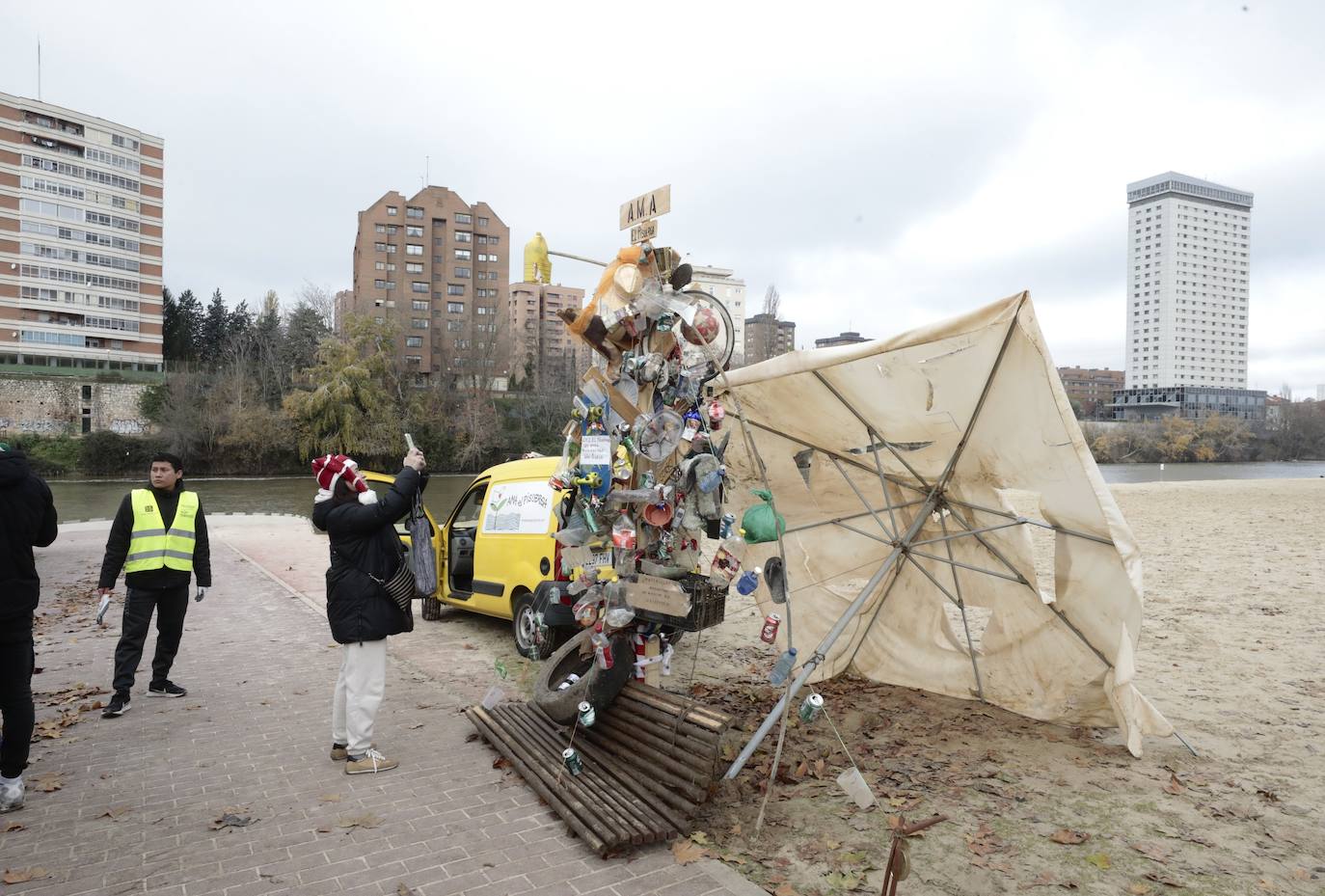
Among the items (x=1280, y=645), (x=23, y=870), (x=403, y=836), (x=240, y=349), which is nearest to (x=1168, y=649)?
(x=1280, y=645)

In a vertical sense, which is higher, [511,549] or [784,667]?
[511,549]

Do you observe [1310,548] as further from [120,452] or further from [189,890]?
[120,452]

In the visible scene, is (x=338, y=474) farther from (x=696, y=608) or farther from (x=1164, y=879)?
(x=1164, y=879)

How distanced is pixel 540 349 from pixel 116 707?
85806 millimetres

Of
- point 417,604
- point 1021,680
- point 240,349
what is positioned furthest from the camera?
point 240,349

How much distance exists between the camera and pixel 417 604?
1038cm

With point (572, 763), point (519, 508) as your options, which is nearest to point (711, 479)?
point (572, 763)

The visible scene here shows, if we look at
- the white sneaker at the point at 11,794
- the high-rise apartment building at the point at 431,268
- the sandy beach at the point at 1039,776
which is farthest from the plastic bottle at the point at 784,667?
the high-rise apartment building at the point at 431,268

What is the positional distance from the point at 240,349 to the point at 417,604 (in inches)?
2460

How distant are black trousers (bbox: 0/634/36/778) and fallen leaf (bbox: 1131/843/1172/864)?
5628 millimetres

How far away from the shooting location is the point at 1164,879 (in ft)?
11.2

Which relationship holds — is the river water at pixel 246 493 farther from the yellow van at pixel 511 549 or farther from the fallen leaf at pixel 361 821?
the fallen leaf at pixel 361 821

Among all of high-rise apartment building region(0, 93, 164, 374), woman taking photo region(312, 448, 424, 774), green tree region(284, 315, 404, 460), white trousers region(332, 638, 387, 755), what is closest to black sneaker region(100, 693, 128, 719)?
woman taking photo region(312, 448, 424, 774)

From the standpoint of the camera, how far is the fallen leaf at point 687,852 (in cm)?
354
